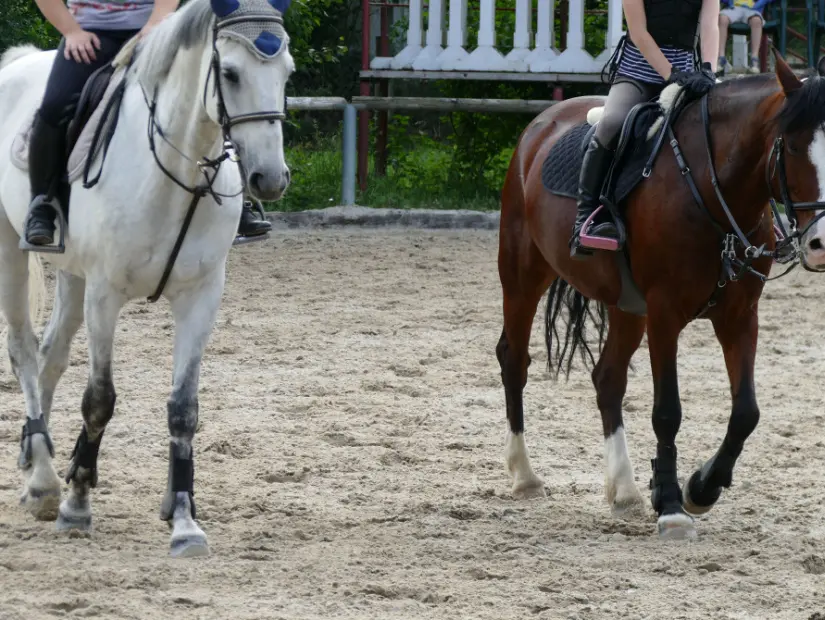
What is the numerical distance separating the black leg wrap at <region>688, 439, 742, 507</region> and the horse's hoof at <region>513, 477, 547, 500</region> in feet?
2.46

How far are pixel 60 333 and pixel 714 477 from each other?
275cm

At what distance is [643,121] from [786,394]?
2.54 m

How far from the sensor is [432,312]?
9.16 m

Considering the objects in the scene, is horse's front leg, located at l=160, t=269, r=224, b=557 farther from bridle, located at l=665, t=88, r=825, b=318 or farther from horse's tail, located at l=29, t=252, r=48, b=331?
bridle, located at l=665, t=88, r=825, b=318

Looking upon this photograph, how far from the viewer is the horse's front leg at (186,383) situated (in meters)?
4.84

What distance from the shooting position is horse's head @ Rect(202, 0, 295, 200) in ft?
13.7

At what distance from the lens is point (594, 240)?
5.19 m

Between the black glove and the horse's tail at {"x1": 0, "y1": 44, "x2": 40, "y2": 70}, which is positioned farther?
the horse's tail at {"x1": 0, "y1": 44, "x2": 40, "y2": 70}

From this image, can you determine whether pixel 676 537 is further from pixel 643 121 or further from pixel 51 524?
pixel 51 524

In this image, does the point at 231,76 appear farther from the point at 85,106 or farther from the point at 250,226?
the point at 250,226

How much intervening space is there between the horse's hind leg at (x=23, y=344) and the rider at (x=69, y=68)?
1.79 feet

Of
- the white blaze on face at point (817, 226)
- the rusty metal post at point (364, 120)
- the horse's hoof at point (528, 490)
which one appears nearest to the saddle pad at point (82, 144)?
the horse's hoof at point (528, 490)

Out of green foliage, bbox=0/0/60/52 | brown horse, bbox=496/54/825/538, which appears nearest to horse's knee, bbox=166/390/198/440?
brown horse, bbox=496/54/825/538

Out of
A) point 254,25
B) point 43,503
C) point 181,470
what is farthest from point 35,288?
point 254,25
